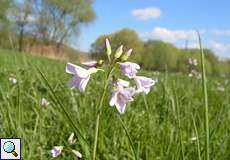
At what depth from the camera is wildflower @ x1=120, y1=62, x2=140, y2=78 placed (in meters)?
1.34

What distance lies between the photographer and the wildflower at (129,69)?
134cm

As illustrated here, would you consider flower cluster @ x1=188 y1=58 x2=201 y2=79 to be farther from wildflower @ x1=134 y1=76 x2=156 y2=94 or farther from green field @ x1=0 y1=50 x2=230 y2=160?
wildflower @ x1=134 y1=76 x2=156 y2=94

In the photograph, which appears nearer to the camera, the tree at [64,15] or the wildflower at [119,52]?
the wildflower at [119,52]

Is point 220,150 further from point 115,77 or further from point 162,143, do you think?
point 115,77

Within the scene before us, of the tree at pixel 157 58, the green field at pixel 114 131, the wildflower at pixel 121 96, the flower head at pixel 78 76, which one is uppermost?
the flower head at pixel 78 76

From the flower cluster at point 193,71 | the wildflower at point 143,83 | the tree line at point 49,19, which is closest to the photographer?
the wildflower at point 143,83

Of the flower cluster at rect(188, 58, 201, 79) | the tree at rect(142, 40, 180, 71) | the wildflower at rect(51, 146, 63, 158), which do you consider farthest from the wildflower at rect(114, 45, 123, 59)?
the flower cluster at rect(188, 58, 201, 79)

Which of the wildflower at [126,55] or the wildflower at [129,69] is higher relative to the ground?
the wildflower at [126,55]

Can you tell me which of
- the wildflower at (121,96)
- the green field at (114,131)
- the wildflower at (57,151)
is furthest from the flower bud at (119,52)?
the wildflower at (57,151)

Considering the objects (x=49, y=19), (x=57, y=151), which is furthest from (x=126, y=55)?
(x=49, y=19)

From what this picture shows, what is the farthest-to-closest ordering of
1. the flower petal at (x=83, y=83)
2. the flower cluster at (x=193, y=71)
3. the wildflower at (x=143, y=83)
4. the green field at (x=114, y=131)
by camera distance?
the flower cluster at (x=193, y=71)
the green field at (x=114, y=131)
the wildflower at (x=143, y=83)
the flower petal at (x=83, y=83)

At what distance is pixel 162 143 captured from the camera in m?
2.29

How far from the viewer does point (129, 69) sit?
135 cm

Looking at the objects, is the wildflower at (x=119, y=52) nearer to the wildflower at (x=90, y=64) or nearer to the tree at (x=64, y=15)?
the wildflower at (x=90, y=64)
